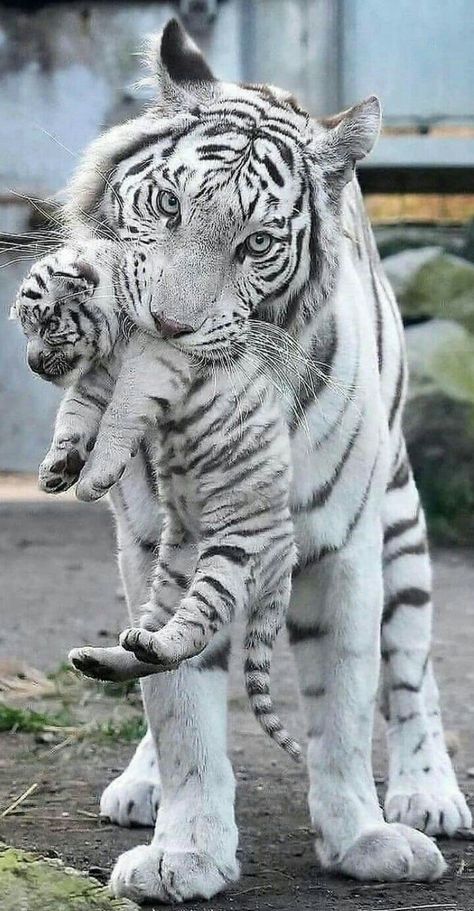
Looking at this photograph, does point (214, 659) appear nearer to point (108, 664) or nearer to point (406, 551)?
point (108, 664)

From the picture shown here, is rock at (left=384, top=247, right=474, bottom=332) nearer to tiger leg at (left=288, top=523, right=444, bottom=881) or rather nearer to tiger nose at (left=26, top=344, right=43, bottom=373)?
tiger leg at (left=288, top=523, right=444, bottom=881)

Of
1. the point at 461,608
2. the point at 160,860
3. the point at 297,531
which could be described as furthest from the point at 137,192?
the point at 461,608

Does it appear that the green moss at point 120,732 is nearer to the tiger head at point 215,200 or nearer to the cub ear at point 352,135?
the tiger head at point 215,200

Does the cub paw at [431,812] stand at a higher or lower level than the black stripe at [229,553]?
lower

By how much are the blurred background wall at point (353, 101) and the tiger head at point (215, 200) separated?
5.36 m

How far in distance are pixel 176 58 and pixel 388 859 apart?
1700mm

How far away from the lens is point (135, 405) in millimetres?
2615

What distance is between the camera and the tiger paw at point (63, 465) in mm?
2598

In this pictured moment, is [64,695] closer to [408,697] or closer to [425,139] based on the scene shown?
[408,697]

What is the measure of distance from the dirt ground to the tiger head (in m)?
1.16

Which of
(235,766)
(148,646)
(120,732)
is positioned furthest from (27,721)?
(148,646)

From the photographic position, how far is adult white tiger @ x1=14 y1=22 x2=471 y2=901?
9.37 ft

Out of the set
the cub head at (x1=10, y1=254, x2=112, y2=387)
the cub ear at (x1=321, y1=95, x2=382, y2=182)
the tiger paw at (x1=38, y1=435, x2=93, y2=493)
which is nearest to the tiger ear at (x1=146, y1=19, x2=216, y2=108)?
the cub ear at (x1=321, y1=95, x2=382, y2=182)

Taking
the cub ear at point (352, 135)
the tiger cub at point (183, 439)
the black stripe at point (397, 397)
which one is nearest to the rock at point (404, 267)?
the black stripe at point (397, 397)
